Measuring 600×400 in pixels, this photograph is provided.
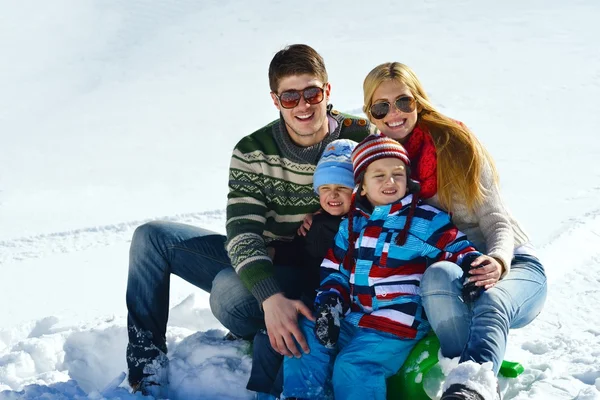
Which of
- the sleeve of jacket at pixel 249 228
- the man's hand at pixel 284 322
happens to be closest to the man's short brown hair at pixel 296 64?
the sleeve of jacket at pixel 249 228

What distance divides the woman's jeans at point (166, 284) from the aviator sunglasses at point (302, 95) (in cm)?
64

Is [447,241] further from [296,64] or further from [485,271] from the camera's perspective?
[296,64]

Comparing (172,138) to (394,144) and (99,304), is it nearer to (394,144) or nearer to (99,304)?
(99,304)

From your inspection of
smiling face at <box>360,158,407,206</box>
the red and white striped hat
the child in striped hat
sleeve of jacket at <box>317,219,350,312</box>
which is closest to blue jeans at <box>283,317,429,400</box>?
the child in striped hat

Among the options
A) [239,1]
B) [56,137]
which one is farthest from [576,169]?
[239,1]

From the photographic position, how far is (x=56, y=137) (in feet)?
27.2

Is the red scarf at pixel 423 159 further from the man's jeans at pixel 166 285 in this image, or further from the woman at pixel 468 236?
the man's jeans at pixel 166 285

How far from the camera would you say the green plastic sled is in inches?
97.5

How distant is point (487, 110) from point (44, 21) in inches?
276

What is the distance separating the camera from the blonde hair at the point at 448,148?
273 cm

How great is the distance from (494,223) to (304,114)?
82 centimetres

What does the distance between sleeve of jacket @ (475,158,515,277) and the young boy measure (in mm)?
486

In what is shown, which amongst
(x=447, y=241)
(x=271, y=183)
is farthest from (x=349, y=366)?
(x=271, y=183)

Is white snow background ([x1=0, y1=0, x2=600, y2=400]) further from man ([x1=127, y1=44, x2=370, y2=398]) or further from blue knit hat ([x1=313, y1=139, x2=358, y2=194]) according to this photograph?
blue knit hat ([x1=313, y1=139, x2=358, y2=194])
